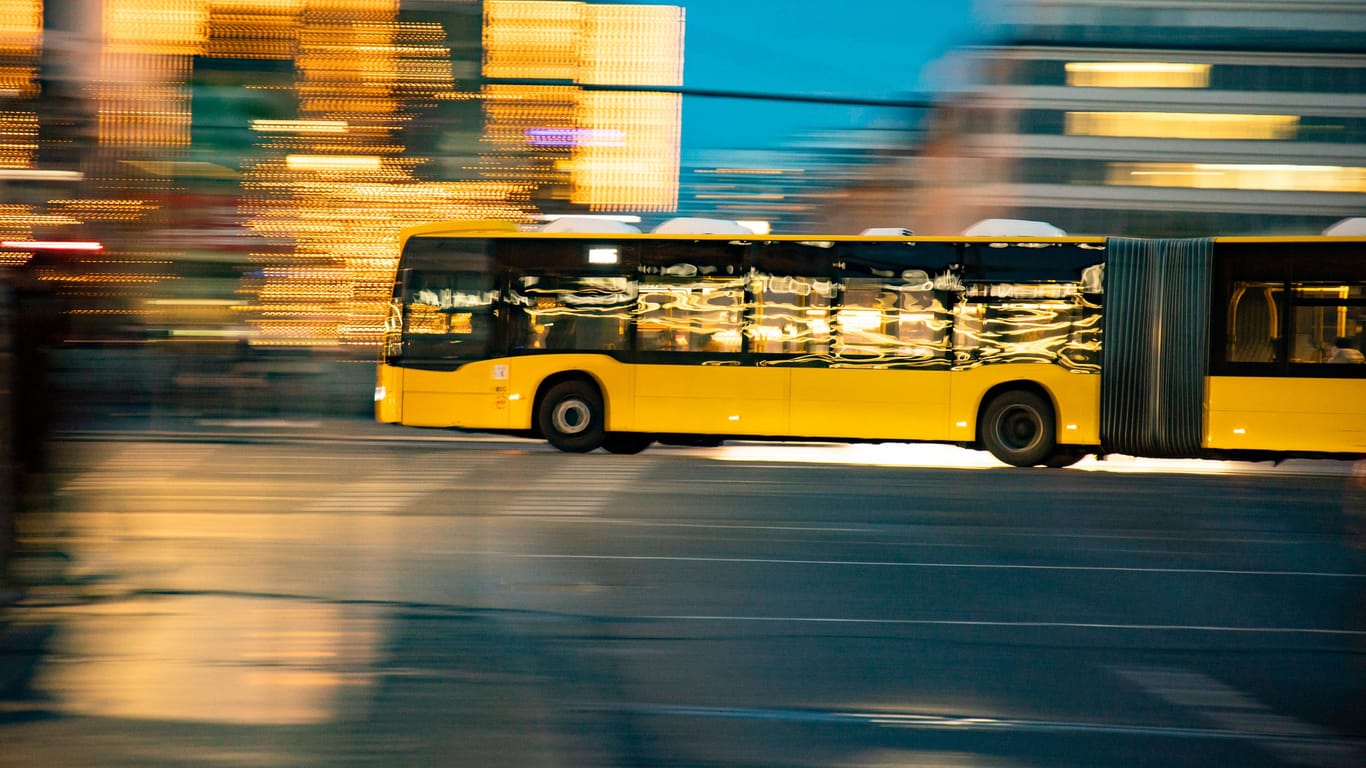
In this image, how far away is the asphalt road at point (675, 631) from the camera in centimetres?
463

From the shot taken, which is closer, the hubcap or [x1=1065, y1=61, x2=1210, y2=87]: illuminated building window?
the hubcap

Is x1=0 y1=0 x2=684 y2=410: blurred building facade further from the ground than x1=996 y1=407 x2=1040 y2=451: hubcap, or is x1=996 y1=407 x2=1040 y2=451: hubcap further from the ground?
x1=0 y1=0 x2=684 y2=410: blurred building facade

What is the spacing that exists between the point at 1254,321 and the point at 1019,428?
278cm

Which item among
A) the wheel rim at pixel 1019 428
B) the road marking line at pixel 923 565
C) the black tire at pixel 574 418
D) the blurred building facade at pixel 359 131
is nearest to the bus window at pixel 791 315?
the black tire at pixel 574 418

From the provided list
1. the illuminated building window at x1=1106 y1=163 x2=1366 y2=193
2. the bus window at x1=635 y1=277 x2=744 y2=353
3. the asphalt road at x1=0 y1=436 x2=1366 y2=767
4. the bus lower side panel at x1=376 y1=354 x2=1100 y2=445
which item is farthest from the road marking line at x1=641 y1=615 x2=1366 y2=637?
the illuminated building window at x1=1106 y1=163 x2=1366 y2=193

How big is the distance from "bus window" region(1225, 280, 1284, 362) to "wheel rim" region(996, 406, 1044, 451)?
2.21 m

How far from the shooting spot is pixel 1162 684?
5562mm

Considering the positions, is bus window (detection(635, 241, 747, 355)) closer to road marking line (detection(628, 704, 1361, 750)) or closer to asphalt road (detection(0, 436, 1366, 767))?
asphalt road (detection(0, 436, 1366, 767))

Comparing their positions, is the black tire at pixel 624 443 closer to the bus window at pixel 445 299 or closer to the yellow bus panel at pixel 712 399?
the yellow bus panel at pixel 712 399

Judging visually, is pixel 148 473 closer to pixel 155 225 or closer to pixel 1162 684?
pixel 155 225

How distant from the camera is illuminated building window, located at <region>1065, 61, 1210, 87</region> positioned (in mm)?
58781

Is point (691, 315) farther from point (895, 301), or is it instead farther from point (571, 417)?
point (895, 301)

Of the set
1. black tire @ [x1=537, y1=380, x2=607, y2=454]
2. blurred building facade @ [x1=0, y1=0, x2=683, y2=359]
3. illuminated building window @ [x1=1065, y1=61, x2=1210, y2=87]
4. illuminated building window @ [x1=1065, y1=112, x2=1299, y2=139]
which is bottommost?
black tire @ [x1=537, y1=380, x2=607, y2=454]

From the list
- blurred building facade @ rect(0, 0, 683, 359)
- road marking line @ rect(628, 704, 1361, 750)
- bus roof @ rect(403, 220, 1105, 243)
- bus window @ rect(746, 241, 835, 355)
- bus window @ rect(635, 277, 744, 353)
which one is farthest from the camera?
blurred building facade @ rect(0, 0, 683, 359)
